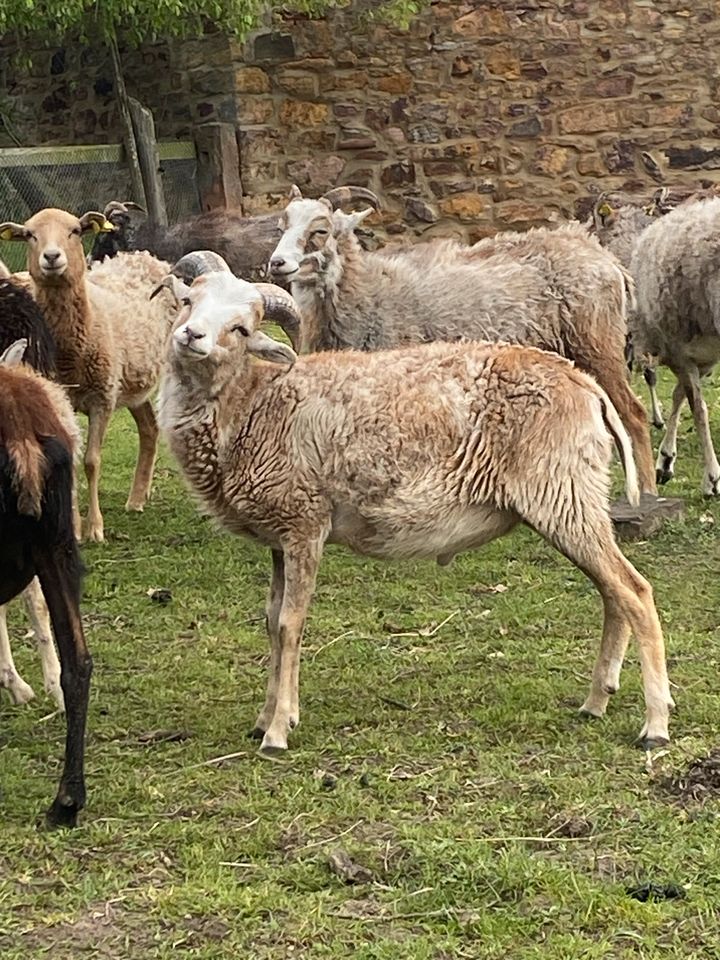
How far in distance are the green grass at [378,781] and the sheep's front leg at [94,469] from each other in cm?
78

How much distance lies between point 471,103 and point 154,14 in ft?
12.5

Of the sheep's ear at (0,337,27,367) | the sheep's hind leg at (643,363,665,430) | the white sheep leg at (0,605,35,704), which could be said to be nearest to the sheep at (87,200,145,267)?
the sheep's hind leg at (643,363,665,430)

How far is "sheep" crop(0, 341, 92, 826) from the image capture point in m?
4.32

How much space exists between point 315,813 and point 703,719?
147 cm

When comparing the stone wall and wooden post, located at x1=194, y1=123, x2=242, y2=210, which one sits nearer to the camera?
wooden post, located at x1=194, y1=123, x2=242, y2=210

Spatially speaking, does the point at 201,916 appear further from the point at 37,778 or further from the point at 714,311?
the point at 714,311

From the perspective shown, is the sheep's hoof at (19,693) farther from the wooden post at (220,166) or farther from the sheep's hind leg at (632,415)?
the wooden post at (220,166)

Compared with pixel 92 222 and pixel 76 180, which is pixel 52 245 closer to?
pixel 92 222

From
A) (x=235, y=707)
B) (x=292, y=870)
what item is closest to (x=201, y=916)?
(x=292, y=870)

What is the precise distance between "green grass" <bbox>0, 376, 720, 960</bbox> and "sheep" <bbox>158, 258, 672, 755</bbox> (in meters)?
0.32

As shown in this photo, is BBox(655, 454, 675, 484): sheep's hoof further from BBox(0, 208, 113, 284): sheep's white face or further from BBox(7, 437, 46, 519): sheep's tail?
BBox(7, 437, 46, 519): sheep's tail

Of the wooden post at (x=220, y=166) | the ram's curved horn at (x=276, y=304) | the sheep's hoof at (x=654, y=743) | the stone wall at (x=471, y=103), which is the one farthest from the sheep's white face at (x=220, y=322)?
the stone wall at (x=471, y=103)

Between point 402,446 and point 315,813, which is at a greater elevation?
point 402,446

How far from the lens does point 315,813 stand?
177 inches
